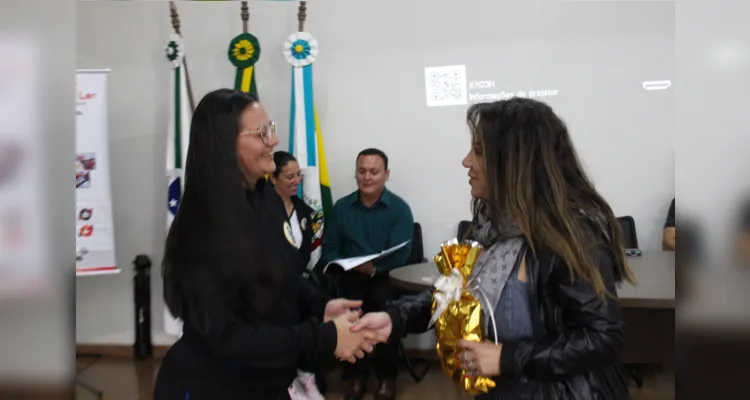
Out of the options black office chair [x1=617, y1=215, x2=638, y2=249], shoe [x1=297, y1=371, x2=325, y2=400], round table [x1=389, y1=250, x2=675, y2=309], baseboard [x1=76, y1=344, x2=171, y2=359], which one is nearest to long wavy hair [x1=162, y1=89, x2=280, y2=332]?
shoe [x1=297, y1=371, x2=325, y2=400]

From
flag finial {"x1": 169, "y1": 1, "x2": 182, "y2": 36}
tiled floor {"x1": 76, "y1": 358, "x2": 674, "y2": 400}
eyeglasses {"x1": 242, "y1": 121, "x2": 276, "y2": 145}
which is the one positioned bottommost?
tiled floor {"x1": 76, "y1": 358, "x2": 674, "y2": 400}

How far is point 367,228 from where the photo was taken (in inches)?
131

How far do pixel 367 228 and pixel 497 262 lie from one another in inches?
91.5

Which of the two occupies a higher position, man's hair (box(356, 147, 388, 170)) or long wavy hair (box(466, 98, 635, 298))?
man's hair (box(356, 147, 388, 170))

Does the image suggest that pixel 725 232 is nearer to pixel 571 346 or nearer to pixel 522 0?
pixel 571 346

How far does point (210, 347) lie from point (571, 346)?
2.25 ft

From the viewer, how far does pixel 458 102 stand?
357 cm

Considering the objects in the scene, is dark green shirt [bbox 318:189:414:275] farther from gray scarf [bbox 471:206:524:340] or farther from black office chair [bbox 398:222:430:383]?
gray scarf [bbox 471:206:524:340]

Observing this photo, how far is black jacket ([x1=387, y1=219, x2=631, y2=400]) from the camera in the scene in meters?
0.91

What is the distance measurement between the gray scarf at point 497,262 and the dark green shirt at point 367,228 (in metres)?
2.19

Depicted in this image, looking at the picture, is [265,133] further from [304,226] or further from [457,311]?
[304,226]

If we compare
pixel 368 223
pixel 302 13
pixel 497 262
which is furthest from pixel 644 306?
pixel 302 13

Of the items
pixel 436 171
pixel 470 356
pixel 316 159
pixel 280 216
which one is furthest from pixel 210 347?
pixel 436 171

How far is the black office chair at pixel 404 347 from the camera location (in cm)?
329
